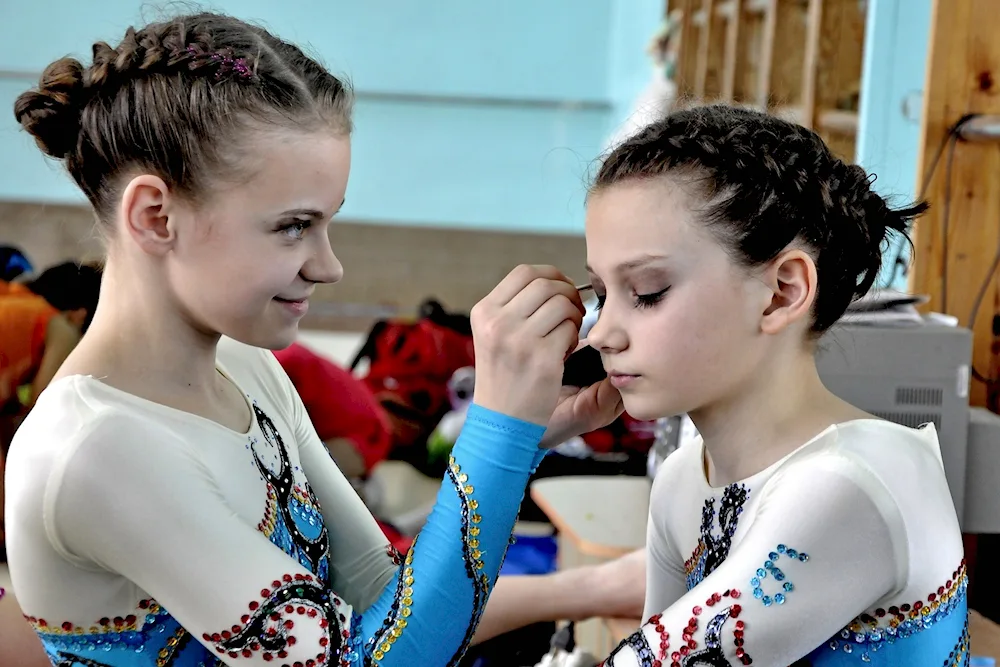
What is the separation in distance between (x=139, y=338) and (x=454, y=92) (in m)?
5.46

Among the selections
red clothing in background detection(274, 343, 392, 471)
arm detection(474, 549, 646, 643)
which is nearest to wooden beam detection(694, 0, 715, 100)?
red clothing in background detection(274, 343, 392, 471)

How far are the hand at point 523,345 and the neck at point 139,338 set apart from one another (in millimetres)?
283

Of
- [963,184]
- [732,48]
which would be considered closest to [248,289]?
[963,184]

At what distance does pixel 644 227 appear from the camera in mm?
1077

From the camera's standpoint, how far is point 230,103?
1021 mm

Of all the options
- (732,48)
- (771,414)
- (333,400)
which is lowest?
(333,400)

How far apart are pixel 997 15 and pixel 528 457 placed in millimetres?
1495

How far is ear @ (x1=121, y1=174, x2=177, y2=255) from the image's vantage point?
101 centimetres

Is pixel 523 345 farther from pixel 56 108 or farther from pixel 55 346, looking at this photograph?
pixel 55 346

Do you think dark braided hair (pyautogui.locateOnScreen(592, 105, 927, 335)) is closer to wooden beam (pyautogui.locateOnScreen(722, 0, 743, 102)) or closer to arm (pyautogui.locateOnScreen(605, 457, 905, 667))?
arm (pyautogui.locateOnScreen(605, 457, 905, 667))

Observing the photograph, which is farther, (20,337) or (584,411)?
(20,337)

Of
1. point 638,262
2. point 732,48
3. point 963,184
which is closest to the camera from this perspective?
point 638,262

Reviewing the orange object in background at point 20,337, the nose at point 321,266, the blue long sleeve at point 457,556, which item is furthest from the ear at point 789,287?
the orange object in background at point 20,337

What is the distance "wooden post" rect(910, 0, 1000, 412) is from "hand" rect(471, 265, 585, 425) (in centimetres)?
123
